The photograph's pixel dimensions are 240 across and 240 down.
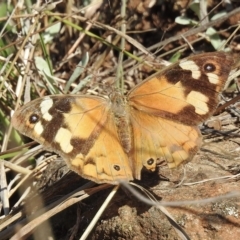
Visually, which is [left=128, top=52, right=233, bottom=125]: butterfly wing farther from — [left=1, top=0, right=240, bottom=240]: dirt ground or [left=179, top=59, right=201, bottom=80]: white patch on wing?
[left=1, top=0, right=240, bottom=240]: dirt ground

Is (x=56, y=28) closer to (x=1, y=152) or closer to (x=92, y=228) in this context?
(x=1, y=152)

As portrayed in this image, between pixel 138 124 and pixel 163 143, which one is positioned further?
pixel 138 124

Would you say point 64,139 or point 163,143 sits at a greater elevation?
Answer: point 64,139

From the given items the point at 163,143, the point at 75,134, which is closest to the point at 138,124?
the point at 163,143

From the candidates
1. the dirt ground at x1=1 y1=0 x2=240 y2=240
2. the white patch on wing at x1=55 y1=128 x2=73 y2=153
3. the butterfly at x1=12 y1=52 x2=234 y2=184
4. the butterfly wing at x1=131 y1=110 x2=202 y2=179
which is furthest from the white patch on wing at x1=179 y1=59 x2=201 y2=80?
the white patch on wing at x1=55 y1=128 x2=73 y2=153

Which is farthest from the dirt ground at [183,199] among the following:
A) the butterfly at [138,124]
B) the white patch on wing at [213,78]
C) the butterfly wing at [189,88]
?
the white patch on wing at [213,78]

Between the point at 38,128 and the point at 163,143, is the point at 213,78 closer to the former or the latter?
the point at 163,143

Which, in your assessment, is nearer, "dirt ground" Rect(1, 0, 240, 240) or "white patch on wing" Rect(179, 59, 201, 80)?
"dirt ground" Rect(1, 0, 240, 240)
